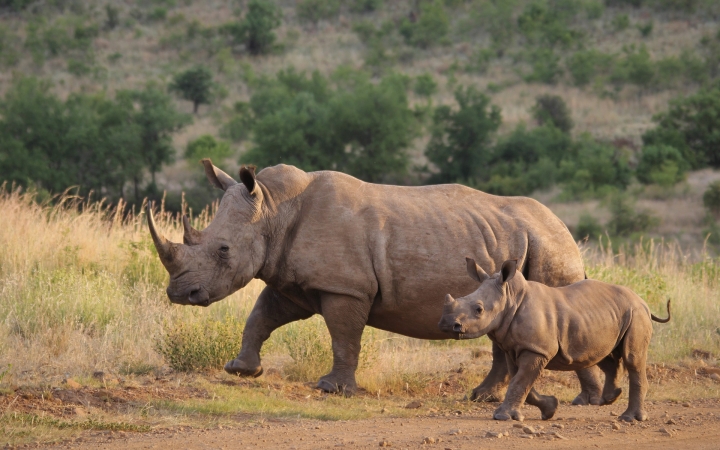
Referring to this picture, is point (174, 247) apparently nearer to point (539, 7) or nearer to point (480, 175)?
point (480, 175)

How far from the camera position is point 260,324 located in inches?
319

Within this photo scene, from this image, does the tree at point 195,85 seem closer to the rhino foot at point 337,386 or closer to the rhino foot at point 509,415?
the rhino foot at point 337,386

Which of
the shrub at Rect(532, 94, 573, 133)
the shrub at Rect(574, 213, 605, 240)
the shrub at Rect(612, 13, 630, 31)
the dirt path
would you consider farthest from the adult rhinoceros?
the shrub at Rect(612, 13, 630, 31)

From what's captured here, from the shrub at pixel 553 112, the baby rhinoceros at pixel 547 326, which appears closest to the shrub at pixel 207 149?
the shrub at pixel 553 112

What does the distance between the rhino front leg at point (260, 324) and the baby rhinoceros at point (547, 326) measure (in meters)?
1.88

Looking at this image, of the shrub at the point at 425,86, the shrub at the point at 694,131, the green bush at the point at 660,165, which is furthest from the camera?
the shrub at the point at 425,86

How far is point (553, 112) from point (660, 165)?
1023 centimetres

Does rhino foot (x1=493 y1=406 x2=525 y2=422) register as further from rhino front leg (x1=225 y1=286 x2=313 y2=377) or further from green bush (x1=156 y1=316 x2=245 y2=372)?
green bush (x1=156 y1=316 x2=245 y2=372)

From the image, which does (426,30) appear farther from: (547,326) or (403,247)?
(547,326)

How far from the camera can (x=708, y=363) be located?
1009 centimetres

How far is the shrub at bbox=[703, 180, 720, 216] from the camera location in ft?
107

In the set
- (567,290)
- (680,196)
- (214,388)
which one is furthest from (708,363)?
(680,196)

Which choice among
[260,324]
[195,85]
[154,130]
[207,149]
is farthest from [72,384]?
[195,85]

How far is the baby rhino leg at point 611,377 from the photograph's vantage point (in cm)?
741
